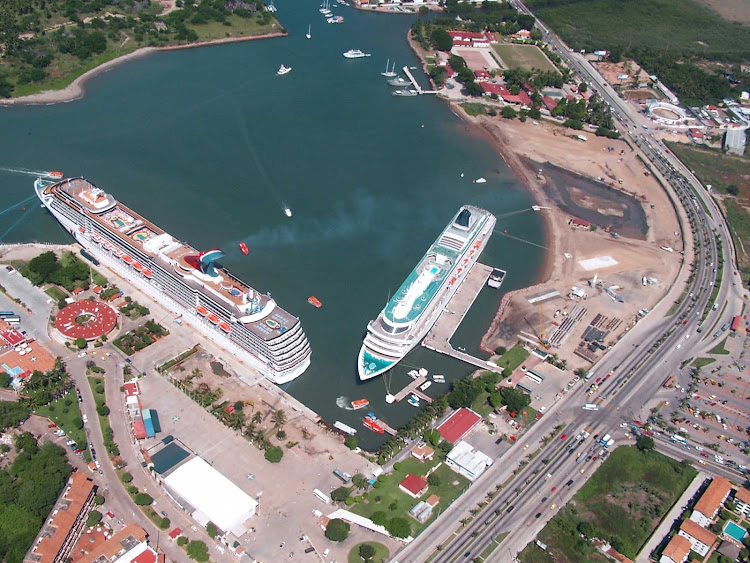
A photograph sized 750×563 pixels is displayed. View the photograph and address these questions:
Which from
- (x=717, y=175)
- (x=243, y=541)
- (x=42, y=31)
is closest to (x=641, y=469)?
(x=243, y=541)

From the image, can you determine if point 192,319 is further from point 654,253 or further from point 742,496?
point 654,253

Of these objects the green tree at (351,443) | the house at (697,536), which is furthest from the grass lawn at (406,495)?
the house at (697,536)

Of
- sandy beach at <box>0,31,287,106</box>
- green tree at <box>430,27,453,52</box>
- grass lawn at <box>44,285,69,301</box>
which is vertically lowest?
grass lawn at <box>44,285,69,301</box>

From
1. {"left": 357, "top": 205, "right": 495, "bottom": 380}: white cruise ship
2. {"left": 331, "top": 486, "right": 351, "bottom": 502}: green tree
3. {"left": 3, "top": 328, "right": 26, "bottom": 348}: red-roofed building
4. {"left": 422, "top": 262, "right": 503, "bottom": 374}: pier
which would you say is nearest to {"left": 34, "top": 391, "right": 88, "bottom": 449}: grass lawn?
{"left": 3, "top": 328, "right": 26, "bottom": 348}: red-roofed building

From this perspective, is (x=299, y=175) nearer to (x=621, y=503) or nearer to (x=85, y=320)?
(x=85, y=320)

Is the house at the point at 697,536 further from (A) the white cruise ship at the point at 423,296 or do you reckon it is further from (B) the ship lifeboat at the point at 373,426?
(A) the white cruise ship at the point at 423,296

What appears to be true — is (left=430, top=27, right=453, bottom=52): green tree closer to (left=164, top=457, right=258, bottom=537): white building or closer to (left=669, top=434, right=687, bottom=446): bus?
(left=669, top=434, right=687, bottom=446): bus

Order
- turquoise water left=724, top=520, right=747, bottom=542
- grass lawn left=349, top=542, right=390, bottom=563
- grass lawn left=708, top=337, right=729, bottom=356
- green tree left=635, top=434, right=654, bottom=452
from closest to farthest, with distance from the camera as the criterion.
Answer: grass lawn left=349, top=542, right=390, bottom=563 < turquoise water left=724, top=520, right=747, bottom=542 < green tree left=635, top=434, right=654, bottom=452 < grass lawn left=708, top=337, right=729, bottom=356
